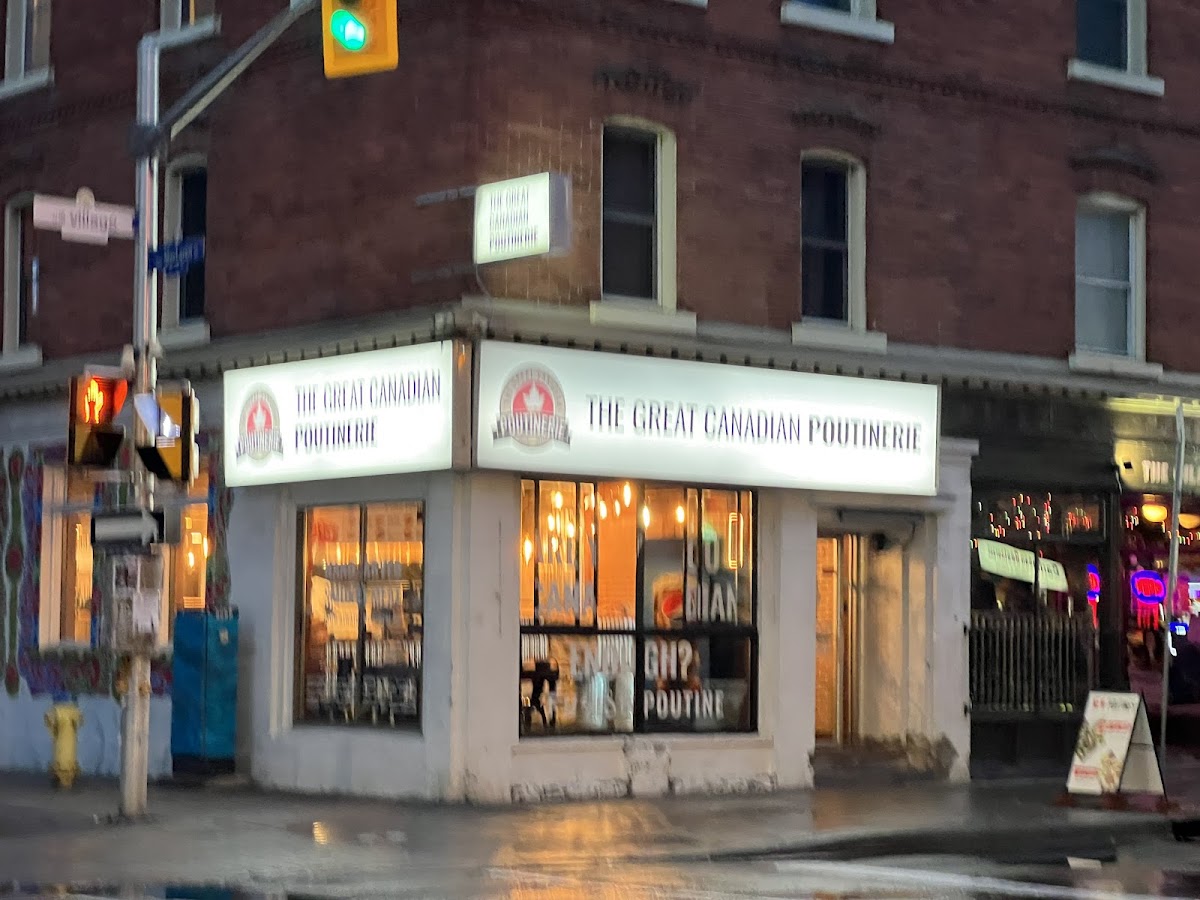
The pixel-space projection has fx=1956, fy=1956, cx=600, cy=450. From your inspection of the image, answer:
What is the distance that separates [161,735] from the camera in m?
19.4

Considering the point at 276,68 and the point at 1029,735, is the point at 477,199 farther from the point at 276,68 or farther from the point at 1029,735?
the point at 1029,735

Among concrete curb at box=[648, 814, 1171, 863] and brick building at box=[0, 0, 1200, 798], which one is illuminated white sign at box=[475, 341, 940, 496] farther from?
concrete curb at box=[648, 814, 1171, 863]

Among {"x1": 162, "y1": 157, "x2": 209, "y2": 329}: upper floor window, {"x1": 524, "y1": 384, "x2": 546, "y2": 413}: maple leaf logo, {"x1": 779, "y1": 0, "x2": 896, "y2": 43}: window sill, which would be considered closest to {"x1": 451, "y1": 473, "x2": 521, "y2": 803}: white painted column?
{"x1": 524, "y1": 384, "x2": 546, "y2": 413}: maple leaf logo

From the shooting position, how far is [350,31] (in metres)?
12.9

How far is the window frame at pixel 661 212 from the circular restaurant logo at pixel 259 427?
10.7 ft

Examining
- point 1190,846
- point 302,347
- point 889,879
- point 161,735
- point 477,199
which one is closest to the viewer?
point 889,879

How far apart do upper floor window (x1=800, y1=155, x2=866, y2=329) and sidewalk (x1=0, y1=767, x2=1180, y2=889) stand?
187 inches

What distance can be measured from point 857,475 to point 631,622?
268 cm

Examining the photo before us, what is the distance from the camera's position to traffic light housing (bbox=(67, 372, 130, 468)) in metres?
14.9

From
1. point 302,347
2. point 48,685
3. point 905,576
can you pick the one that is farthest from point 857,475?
point 48,685

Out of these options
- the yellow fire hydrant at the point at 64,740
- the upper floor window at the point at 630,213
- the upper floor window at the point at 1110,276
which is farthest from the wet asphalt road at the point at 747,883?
the upper floor window at the point at 1110,276

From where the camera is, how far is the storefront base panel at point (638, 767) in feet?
56.5

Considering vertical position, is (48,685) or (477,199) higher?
(477,199)

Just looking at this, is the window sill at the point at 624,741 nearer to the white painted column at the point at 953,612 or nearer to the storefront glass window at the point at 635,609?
the storefront glass window at the point at 635,609
